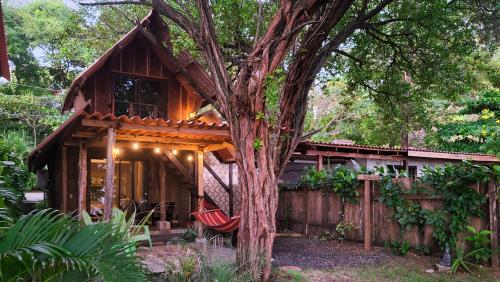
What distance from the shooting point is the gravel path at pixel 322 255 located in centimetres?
741

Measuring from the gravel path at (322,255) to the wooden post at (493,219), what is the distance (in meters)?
1.72

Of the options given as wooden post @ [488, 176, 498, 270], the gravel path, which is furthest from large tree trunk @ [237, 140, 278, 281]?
wooden post @ [488, 176, 498, 270]

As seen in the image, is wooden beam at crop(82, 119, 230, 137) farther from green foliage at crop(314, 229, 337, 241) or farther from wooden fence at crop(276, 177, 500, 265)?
green foliage at crop(314, 229, 337, 241)

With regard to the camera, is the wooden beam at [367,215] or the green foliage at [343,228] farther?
the green foliage at [343,228]

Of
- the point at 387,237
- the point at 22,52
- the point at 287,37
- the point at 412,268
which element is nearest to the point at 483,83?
the point at 387,237

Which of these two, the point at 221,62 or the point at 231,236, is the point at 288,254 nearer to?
the point at 231,236

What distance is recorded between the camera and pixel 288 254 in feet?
27.2

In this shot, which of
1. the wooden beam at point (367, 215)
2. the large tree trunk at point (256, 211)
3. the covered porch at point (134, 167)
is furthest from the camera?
the covered porch at point (134, 167)

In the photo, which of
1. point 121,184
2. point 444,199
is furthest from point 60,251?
point 121,184

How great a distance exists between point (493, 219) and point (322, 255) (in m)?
3.03

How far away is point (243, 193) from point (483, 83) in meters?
17.8

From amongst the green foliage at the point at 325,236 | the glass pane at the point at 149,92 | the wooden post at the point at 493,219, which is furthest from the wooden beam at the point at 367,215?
the glass pane at the point at 149,92

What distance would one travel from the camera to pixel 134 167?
43.6ft

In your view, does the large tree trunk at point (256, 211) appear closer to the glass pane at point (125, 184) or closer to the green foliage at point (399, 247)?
the green foliage at point (399, 247)
